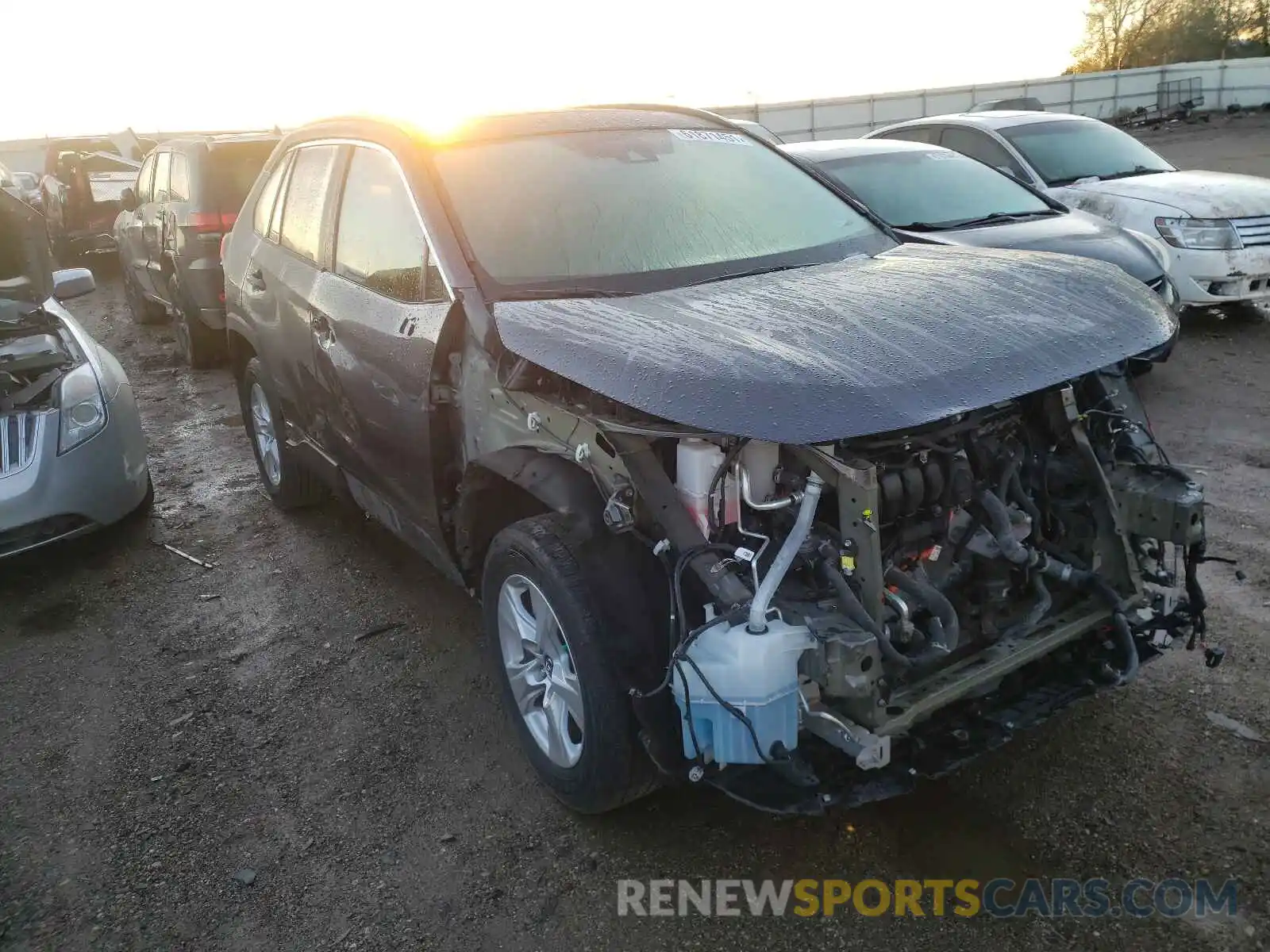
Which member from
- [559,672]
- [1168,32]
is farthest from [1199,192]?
[1168,32]

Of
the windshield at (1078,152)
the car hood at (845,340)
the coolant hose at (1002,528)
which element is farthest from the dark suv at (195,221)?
the windshield at (1078,152)

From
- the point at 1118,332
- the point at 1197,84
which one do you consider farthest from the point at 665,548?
the point at 1197,84

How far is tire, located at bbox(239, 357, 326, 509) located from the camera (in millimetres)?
4992

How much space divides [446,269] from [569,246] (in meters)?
0.44

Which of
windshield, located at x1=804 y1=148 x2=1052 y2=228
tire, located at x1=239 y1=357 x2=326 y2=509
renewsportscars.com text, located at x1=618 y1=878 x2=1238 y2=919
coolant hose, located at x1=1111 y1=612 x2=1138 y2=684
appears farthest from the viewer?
windshield, located at x1=804 y1=148 x2=1052 y2=228

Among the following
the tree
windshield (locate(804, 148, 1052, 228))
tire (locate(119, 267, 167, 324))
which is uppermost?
the tree

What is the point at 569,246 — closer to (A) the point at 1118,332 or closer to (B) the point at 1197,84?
(A) the point at 1118,332

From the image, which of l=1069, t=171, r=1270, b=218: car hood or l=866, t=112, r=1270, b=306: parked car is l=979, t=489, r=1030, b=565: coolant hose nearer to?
l=866, t=112, r=1270, b=306: parked car

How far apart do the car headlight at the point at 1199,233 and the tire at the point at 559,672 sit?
261 inches

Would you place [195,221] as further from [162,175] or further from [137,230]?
[137,230]

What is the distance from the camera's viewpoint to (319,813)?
3066 millimetres

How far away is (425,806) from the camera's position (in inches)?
120

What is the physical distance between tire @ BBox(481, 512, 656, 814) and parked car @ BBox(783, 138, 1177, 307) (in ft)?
12.9

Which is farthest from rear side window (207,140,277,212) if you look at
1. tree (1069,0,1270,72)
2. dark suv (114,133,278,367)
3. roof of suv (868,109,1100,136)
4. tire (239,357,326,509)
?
tree (1069,0,1270,72)
